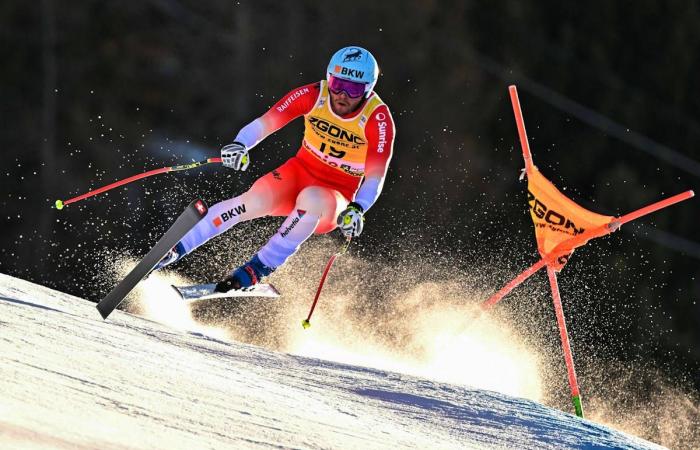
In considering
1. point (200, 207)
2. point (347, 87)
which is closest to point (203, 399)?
point (200, 207)

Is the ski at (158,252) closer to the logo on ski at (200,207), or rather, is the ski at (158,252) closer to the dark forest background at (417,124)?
the logo on ski at (200,207)

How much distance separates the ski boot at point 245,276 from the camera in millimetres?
5457

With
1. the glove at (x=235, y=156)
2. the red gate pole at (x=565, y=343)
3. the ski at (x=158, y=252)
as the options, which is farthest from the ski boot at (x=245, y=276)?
the red gate pole at (x=565, y=343)

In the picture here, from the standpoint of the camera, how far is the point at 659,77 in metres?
17.8

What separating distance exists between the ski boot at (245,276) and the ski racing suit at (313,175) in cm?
4

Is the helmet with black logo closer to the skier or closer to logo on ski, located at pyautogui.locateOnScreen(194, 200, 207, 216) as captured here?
the skier

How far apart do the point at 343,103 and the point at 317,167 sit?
44 cm

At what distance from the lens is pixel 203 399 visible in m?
3.33

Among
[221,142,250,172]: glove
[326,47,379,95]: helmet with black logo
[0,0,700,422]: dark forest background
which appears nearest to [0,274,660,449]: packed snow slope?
[221,142,250,172]: glove

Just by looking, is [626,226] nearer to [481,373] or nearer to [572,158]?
[572,158]

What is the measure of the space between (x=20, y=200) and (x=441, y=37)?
7.07m

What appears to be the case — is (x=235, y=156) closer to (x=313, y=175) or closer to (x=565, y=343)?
(x=313, y=175)

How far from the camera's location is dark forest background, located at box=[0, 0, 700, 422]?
15062 mm

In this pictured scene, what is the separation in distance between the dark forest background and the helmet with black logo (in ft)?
28.4
